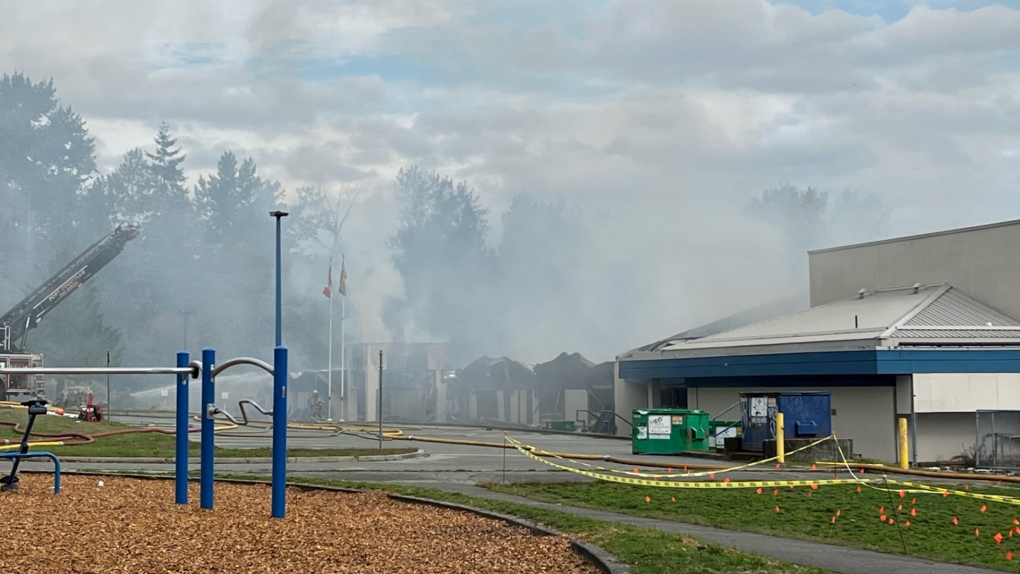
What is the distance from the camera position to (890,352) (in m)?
34.7

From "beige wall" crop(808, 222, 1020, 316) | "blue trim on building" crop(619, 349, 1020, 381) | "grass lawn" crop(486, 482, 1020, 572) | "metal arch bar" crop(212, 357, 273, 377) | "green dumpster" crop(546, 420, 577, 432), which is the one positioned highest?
"beige wall" crop(808, 222, 1020, 316)

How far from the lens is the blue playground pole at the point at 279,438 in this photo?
12.6 meters

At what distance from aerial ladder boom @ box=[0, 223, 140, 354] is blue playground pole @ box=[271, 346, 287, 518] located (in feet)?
168

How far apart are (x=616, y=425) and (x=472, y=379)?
626 inches

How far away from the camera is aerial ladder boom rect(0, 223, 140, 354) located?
61250mm

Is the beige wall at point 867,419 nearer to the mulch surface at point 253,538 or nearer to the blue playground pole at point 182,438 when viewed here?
the blue playground pole at point 182,438

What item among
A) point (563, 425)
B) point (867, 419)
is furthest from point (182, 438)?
point (563, 425)

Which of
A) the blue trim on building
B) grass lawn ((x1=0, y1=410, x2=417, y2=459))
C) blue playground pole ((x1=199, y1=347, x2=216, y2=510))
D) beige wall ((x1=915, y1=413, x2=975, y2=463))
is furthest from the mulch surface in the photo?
beige wall ((x1=915, y1=413, x2=975, y2=463))

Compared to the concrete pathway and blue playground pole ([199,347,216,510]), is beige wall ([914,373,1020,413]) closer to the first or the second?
the concrete pathway

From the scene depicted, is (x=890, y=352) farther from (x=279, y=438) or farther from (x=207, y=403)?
(x=279, y=438)

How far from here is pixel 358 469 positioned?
932 inches

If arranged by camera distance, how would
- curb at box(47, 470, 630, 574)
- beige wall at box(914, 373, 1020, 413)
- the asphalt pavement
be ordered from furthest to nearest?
beige wall at box(914, 373, 1020, 413)
the asphalt pavement
curb at box(47, 470, 630, 574)

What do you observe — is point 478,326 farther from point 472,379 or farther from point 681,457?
point 681,457

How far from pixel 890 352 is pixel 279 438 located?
25788 mm
